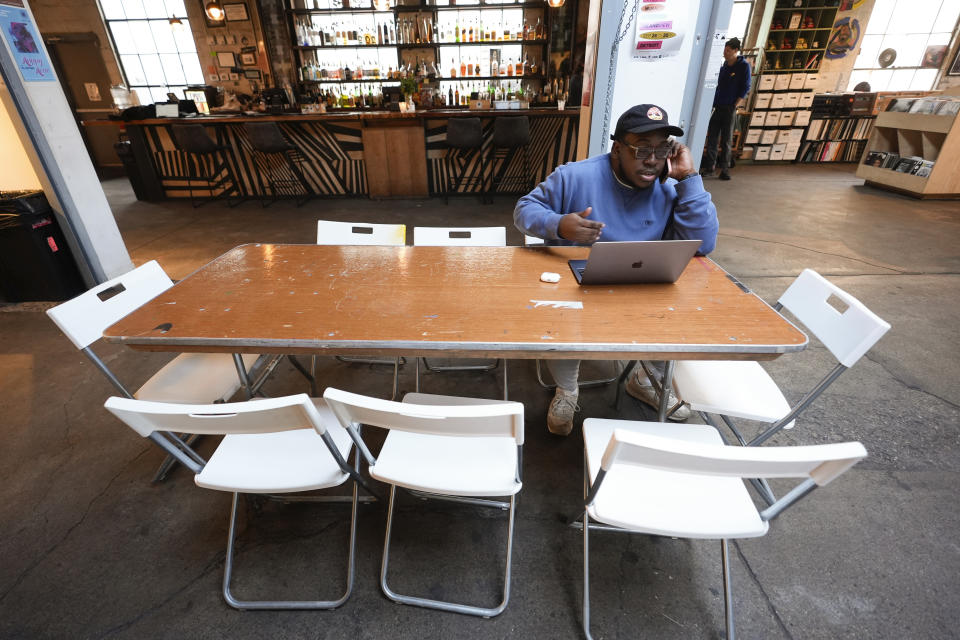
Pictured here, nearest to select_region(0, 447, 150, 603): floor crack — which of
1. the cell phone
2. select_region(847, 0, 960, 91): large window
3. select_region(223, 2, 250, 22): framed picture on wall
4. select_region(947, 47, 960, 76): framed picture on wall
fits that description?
the cell phone

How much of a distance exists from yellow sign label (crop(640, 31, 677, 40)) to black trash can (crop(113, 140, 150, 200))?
640 centimetres

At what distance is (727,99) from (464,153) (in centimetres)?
405

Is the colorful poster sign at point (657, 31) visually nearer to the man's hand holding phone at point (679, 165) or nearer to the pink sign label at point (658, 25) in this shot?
the pink sign label at point (658, 25)

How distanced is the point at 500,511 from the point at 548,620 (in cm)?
41

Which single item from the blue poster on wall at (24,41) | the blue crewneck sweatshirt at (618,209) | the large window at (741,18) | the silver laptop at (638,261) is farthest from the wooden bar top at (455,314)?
the large window at (741,18)

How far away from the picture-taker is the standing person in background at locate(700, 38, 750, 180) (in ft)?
19.8

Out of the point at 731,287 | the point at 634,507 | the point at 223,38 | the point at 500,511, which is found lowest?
Result: the point at 500,511

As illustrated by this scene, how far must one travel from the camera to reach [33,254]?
3012 mm

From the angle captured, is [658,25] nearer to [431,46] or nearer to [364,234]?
[364,234]

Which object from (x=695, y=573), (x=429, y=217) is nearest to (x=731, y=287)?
(x=695, y=573)

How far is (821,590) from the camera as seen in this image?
1.32 m

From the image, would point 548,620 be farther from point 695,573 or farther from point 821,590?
point 821,590

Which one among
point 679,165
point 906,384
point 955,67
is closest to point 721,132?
point 955,67

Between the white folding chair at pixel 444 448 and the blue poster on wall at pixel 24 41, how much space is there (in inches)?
137
